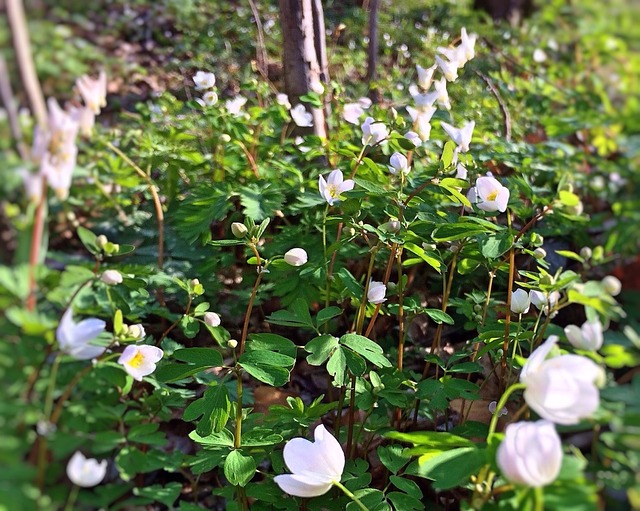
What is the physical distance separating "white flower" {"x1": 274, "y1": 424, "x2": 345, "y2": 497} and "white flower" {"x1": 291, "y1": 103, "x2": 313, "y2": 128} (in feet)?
3.95

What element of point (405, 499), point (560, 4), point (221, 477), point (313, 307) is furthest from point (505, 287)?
point (560, 4)

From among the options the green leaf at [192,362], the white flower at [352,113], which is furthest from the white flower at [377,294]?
the white flower at [352,113]

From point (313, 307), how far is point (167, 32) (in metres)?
2.91

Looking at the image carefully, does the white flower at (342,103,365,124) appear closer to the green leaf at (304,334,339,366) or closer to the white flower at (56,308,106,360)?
the green leaf at (304,334,339,366)

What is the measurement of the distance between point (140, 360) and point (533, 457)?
60 centimetres

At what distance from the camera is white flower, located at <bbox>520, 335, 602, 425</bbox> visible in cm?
64

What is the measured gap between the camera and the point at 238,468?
979 millimetres

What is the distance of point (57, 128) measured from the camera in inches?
27.8

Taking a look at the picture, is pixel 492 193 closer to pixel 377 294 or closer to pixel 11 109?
pixel 377 294

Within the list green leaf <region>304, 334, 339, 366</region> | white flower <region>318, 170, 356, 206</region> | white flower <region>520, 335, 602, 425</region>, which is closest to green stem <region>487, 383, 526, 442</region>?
white flower <region>520, 335, 602, 425</region>

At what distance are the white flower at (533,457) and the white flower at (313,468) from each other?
0.98ft

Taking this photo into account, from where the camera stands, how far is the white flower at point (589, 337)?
0.74 metres

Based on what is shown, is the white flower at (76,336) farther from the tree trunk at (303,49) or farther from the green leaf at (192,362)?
the tree trunk at (303,49)

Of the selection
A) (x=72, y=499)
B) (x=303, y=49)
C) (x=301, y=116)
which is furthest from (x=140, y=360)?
(x=303, y=49)
